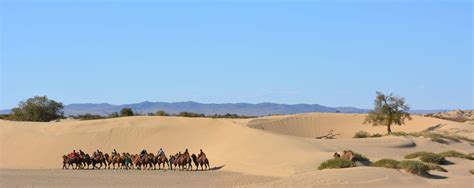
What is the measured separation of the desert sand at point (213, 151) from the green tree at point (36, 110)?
1790 centimetres

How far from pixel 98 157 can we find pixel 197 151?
32.3 feet

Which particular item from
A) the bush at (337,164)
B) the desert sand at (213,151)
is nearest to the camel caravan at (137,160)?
the desert sand at (213,151)

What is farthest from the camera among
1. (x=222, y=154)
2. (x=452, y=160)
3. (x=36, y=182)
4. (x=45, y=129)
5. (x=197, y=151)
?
(x=45, y=129)

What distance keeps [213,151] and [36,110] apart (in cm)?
3158

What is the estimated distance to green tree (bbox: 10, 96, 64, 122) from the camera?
67250mm

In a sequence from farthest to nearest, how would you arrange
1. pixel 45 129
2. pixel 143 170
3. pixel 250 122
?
pixel 250 122, pixel 45 129, pixel 143 170

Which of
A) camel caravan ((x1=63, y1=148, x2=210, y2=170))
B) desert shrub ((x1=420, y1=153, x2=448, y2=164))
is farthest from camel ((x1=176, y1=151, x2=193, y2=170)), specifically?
desert shrub ((x1=420, y1=153, x2=448, y2=164))

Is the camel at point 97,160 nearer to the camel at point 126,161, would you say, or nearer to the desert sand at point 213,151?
the camel at point 126,161

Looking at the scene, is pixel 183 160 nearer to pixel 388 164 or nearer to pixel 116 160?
pixel 116 160

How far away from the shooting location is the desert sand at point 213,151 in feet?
82.7

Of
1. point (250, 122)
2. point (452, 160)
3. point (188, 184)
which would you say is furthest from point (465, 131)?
point (188, 184)

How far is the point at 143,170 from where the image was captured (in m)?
32.9

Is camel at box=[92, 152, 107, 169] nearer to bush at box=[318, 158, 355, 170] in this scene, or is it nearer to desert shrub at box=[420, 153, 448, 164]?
bush at box=[318, 158, 355, 170]

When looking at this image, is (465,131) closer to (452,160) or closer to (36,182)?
(452,160)
